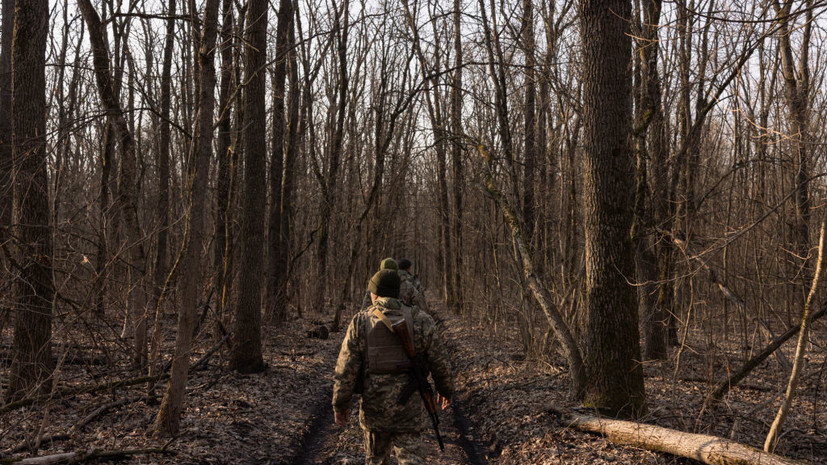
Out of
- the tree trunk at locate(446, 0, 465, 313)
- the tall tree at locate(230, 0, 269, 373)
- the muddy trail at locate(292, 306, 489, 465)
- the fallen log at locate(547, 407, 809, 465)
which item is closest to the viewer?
the fallen log at locate(547, 407, 809, 465)

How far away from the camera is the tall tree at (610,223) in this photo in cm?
616

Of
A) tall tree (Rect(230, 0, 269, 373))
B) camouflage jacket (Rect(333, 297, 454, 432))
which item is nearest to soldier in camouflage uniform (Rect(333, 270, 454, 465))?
camouflage jacket (Rect(333, 297, 454, 432))

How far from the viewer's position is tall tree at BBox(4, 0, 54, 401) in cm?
589

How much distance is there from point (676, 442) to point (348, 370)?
312 centimetres

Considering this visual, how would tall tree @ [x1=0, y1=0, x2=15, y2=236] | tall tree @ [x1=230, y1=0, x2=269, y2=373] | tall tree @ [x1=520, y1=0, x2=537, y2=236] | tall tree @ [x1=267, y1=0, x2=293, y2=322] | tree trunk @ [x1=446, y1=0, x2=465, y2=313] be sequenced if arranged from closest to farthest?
tall tree @ [x1=0, y1=0, x2=15, y2=236] → tall tree @ [x1=230, y1=0, x2=269, y2=373] → tall tree @ [x1=520, y1=0, x2=537, y2=236] → tall tree @ [x1=267, y1=0, x2=293, y2=322] → tree trunk @ [x1=446, y1=0, x2=465, y2=313]

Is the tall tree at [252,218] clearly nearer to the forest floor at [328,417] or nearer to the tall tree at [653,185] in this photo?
the forest floor at [328,417]

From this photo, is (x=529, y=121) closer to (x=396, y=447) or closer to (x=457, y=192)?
(x=457, y=192)

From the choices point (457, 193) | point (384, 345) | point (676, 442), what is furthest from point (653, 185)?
point (457, 193)

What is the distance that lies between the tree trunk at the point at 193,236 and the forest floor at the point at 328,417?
334 millimetres

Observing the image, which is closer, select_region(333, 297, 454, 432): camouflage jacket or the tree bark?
the tree bark

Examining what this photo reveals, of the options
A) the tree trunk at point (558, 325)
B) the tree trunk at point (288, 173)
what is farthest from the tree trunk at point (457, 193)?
the tree trunk at point (558, 325)

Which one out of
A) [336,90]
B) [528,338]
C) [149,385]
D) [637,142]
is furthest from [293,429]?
[336,90]

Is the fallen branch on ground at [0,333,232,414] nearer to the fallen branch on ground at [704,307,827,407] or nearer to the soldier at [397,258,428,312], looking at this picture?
the soldier at [397,258,428,312]

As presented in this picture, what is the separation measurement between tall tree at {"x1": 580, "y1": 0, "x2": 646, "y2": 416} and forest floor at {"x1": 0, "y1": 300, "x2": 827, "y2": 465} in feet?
1.50
